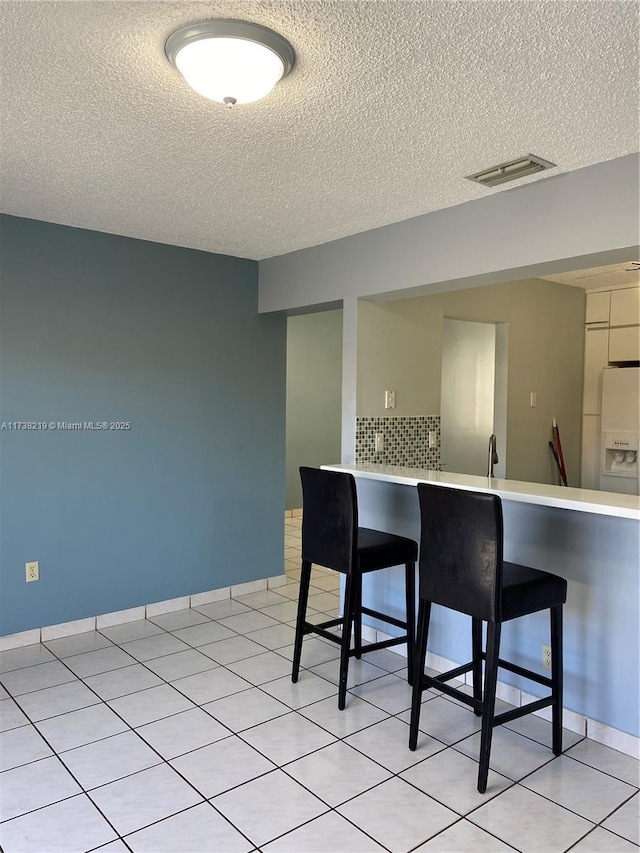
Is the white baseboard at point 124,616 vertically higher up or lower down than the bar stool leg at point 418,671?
lower down

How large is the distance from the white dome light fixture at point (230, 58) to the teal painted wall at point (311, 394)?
5033 mm

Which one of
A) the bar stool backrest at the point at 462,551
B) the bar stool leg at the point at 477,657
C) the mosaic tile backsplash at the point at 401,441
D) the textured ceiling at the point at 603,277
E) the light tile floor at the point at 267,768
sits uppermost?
the textured ceiling at the point at 603,277

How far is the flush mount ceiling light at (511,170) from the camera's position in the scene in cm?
253

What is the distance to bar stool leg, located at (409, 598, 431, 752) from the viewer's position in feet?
8.00

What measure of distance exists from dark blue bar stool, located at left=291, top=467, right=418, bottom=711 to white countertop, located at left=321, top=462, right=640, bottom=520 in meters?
0.33

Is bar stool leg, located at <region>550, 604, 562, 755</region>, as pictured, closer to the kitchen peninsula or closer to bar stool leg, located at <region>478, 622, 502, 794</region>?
the kitchen peninsula

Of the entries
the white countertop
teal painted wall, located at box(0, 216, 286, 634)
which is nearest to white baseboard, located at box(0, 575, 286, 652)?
teal painted wall, located at box(0, 216, 286, 634)

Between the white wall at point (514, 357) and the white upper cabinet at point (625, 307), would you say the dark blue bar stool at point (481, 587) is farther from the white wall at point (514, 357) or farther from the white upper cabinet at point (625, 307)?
the white upper cabinet at point (625, 307)

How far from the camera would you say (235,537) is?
442 cm

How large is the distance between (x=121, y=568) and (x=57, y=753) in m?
1.51

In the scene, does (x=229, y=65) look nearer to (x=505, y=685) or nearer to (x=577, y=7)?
(x=577, y=7)

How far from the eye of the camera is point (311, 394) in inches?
284

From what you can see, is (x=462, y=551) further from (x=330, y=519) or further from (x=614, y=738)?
(x=614, y=738)

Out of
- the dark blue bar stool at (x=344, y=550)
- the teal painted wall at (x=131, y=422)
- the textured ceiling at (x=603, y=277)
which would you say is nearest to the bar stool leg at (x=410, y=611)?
the dark blue bar stool at (x=344, y=550)
